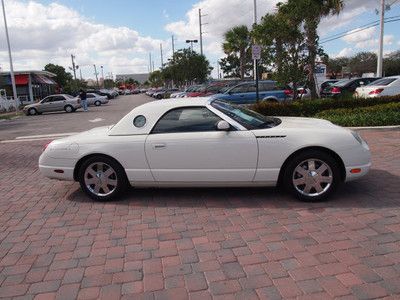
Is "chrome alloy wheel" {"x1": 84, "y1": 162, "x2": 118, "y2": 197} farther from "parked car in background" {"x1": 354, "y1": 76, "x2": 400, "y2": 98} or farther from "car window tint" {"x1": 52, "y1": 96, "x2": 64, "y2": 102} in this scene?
"car window tint" {"x1": 52, "y1": 96, "x2": 64, "y2": 102}

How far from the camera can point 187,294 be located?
310 cm

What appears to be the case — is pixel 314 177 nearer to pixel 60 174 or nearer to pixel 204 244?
pixel 204 244

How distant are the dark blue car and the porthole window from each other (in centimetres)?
1219

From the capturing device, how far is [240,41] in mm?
41500

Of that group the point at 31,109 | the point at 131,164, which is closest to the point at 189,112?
the point at 131,164

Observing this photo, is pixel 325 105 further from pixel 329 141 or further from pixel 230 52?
pixel 230 52

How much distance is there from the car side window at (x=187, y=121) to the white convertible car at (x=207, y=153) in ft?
0.04

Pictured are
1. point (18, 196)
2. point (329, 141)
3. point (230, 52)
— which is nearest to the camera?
point (329, 141)

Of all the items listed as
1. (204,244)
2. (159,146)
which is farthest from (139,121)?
(204,244)

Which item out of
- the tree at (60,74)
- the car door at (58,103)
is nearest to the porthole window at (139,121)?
the car door at (58,103)

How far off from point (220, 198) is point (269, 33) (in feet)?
36.1

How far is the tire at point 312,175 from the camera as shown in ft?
16.1

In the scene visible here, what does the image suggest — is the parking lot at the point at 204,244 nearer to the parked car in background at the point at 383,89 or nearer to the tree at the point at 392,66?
the parked car in background at the point at 383,89

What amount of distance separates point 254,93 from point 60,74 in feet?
231
